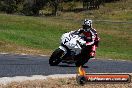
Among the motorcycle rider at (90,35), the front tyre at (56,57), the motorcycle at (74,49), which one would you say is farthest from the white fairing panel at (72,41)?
the front tyre at (56,57)

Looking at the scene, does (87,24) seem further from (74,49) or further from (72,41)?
(74,49)

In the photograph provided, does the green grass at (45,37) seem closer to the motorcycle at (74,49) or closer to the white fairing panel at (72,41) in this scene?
the motorcycle at (74,49)

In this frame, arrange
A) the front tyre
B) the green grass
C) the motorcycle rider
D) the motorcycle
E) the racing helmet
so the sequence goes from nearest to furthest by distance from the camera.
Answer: the motorcycle rider, the racing helmet, the motorcycle, the front tyre, the green grass

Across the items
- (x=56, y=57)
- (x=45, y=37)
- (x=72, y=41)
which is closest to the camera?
(x=72, y=41)

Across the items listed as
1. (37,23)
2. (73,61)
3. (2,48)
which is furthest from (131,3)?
(73,61)

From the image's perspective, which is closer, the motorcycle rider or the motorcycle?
the motorcycle rider

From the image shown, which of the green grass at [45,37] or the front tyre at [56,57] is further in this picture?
the green grass at [45,37]

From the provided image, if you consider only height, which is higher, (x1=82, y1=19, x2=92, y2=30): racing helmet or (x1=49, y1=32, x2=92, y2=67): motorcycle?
(x1=82, y1=19, x2=92, y2=30): racing helmet

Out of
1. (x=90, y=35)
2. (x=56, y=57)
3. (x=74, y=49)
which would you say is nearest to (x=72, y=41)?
(x=74, y=49)

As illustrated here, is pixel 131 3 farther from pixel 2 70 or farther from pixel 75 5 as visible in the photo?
pixel 2 70

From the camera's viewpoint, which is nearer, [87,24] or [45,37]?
[87,24]

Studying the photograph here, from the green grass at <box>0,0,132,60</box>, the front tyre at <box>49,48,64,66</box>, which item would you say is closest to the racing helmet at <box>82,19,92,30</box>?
the front tyre at <box>49,48,64,66</box>

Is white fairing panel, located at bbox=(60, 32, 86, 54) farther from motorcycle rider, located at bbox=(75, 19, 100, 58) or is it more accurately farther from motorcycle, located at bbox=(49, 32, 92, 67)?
motorcycle rider, located at bbox=(75, 19, 100, 58)

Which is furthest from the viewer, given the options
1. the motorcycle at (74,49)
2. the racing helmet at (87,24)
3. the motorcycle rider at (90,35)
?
the motorcycle at (74,49)
